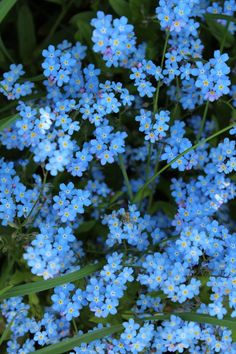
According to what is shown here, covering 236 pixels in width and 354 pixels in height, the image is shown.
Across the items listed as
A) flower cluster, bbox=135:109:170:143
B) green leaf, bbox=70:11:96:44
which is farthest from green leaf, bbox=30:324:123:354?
green leaf, bbox=70:11:96:44

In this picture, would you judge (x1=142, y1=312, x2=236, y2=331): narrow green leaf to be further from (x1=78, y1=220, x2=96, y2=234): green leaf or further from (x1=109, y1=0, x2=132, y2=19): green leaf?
(x1=109, y1=0, x2=132, y2=19): green leaf

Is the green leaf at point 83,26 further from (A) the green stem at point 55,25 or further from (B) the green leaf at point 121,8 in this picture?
(A) the green stem at point 55,25

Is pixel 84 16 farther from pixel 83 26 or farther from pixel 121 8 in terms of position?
pixel 121 8

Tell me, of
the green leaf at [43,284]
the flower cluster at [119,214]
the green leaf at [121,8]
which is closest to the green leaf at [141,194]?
the flower cluster at [119,214]

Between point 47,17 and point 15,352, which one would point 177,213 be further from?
point 47,17

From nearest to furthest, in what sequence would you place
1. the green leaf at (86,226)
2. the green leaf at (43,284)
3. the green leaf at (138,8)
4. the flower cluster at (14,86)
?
the green leaf at (43,284), the flower cluster at (14,86), the green leaf at (86,226), the green leaf at (138,8)

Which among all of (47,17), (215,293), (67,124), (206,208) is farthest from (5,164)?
(47,17)
